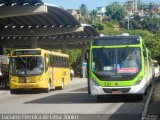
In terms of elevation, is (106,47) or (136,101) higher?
(106,47)

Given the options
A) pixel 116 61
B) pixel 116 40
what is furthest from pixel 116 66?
pixel 116 40

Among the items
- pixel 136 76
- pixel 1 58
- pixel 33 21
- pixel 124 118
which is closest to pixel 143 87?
pixel 136 76

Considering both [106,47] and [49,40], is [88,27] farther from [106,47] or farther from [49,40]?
[106,47]

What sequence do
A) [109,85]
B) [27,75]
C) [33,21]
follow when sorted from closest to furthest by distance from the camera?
[109,85] < [27,75] < [33,21]

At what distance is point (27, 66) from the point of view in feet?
107

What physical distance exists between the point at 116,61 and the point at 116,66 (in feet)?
0.68

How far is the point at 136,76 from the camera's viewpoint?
2134 centimetres

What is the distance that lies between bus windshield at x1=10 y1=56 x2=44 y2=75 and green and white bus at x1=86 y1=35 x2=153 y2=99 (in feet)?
35.9

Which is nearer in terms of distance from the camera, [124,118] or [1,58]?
[124,118]

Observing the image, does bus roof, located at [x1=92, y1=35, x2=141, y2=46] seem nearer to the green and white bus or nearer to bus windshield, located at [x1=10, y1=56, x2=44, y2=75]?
the green and white bus

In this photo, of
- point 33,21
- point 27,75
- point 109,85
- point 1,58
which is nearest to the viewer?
point 109,85

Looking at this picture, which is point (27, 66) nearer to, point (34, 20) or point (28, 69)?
point (28, 69)

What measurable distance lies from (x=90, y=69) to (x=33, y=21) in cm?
2918

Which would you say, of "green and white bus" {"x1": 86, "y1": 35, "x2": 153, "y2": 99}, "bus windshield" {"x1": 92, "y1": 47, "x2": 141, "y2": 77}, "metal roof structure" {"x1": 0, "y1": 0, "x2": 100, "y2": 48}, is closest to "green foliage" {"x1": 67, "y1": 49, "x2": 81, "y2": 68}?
"metal roof structure" {"x1": 0, "y1": 0, "x2": 100, "y2": 48}
